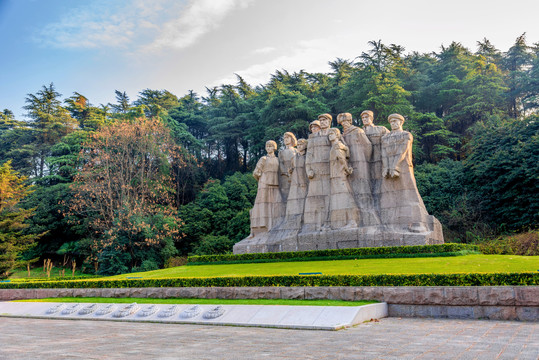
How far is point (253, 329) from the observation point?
277 inches

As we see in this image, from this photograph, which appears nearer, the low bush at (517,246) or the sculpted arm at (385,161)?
the low bush at (517,246)

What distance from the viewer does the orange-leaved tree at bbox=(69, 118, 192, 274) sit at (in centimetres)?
2377

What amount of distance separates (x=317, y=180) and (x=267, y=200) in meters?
2.39

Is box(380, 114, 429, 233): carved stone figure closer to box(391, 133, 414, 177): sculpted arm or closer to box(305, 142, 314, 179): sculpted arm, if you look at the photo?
box(391, 133, 414, 177): sculpted arm

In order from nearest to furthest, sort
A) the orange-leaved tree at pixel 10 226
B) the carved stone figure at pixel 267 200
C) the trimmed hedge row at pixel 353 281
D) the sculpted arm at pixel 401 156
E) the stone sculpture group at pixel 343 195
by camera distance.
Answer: the trimmed hedge row at pixel 353 281, the stone sculpture group at pixel 343 195, the sculpted arm at pixel 401 156, the carved stone figure at pixel 267 200, the orange-leaved tree at pixel 10 226

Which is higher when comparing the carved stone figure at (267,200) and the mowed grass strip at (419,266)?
the carved stone figure at (267,200)

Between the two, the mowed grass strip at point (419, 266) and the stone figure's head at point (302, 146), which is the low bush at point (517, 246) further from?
the stone figure's head at point (302, 146)

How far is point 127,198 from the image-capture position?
24.4 metres

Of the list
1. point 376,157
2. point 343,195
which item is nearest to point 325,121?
point 376,157

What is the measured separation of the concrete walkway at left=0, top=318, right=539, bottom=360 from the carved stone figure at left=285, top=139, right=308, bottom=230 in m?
9.16

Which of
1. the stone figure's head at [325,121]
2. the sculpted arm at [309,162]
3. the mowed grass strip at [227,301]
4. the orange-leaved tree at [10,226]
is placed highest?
the stone figure's head at [325,121]

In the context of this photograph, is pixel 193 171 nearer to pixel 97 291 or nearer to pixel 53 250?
pixel 53 250

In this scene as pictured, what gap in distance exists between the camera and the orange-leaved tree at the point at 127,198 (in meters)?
23.8

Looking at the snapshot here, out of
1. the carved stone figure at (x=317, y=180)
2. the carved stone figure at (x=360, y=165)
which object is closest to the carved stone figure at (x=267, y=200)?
the carved stone figure at (x=317, y=180)
